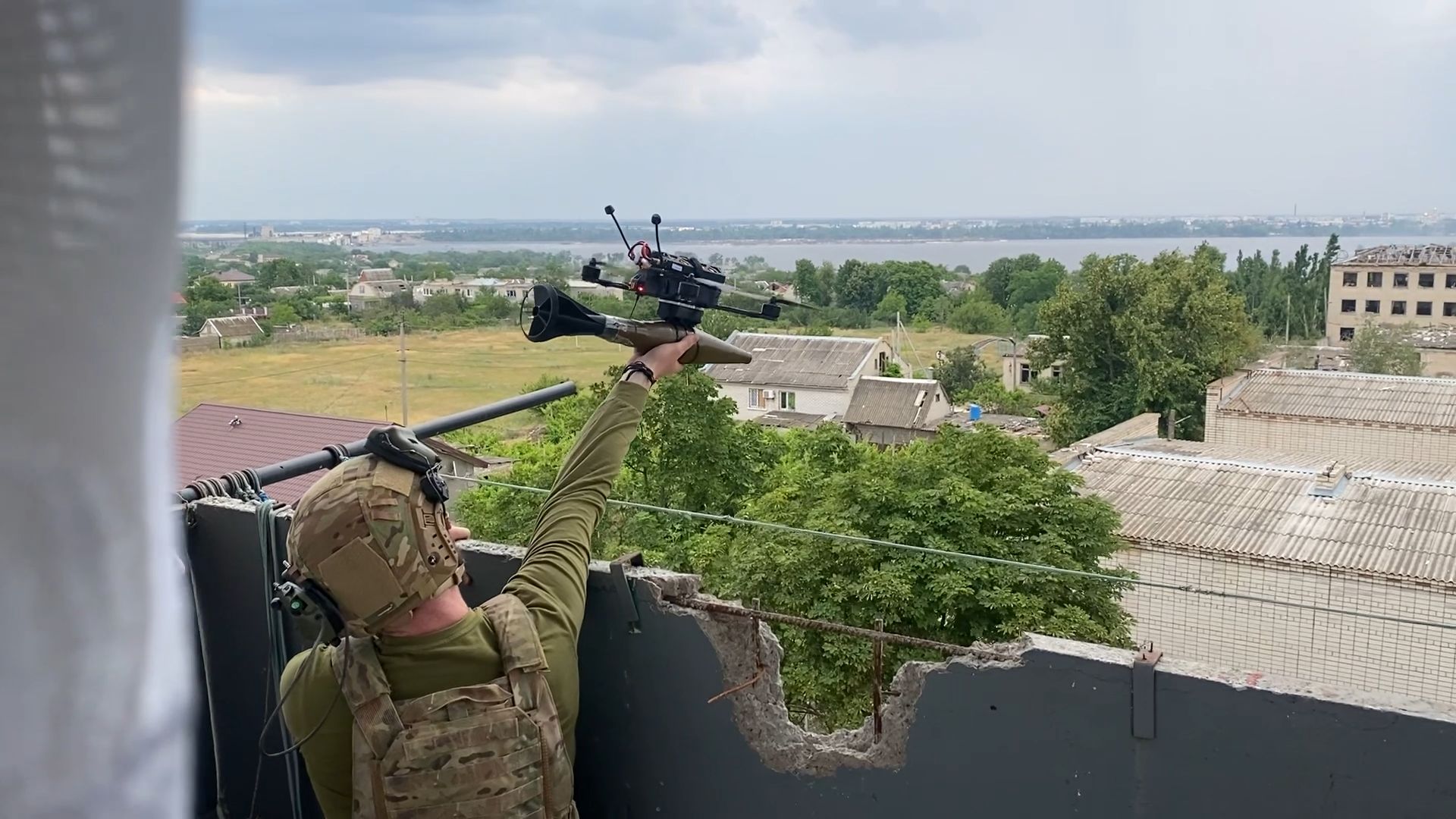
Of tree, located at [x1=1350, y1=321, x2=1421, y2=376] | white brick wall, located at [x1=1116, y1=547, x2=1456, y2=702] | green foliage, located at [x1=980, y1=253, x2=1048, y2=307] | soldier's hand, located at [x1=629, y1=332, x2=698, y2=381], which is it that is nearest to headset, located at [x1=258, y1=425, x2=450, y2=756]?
soldier's hand, located at [x1=629, y1=332, x2=698, y2=381]

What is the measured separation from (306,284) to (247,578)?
1826mm

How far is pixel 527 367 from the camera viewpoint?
5.80 meters

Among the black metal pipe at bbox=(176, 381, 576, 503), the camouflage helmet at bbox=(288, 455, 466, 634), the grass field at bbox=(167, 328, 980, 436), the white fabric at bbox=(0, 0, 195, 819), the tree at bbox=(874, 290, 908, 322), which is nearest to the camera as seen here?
the white fabric at bbox=(0, 0, 195, 819)

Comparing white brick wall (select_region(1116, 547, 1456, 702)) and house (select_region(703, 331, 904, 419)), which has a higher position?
house (select_region(703, 331, 904, 419))

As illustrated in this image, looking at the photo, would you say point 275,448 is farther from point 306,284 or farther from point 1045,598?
point 1045,598

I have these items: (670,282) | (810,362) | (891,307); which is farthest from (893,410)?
(670,282)

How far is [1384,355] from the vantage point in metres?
32.6

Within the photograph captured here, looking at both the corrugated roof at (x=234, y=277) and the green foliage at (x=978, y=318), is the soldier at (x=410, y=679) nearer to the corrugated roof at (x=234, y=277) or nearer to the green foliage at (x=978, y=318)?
the corrugated roof at (x=234, y=277)

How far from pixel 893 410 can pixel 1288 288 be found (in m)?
25.7

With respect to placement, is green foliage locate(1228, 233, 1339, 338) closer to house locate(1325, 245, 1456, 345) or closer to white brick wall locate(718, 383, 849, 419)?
house locate(1325, 245, 1456, 345)

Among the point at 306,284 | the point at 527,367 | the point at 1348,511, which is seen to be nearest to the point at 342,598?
the point at 306,284

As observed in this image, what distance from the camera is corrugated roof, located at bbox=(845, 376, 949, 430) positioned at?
22.2 meters

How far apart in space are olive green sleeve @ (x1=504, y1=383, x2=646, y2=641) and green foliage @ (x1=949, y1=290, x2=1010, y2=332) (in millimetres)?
32270

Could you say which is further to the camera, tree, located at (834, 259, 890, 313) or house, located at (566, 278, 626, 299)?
tree, located at (834, 259, 890, 313)
